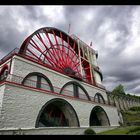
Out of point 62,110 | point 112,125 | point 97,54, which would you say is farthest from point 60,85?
point 97,54

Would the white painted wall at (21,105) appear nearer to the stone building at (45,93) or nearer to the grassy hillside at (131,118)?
the stone building at (45,93)

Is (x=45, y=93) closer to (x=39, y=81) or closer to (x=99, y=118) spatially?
(x=39, y=81)

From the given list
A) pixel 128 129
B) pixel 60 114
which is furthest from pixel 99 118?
pixel 60 114

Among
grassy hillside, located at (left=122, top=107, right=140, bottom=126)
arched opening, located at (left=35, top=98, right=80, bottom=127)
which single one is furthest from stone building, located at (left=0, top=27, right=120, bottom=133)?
grassy hillside, located at (left=122, top=107, right=140, bottom=126)

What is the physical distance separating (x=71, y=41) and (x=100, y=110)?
46.9 ft

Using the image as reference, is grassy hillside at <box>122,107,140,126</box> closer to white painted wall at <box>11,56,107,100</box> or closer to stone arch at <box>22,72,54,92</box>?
white painted wall at <box>11,56,107,100</box>

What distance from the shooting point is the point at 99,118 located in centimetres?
1877

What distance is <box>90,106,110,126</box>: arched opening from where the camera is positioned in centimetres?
1806

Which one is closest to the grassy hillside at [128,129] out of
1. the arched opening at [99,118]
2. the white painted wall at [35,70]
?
the arched opening at [99,118]

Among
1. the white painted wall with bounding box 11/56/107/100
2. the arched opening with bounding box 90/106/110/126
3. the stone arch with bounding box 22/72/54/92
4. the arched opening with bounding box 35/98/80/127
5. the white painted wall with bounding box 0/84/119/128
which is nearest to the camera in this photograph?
the white painted wall with bounding box 0/84/119/128

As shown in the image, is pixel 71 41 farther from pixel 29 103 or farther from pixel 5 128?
pixel 5 128
